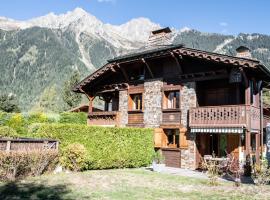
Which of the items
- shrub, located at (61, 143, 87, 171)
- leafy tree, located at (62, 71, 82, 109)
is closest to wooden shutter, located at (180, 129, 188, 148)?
shrub, located at (61, 143, 87, 171)

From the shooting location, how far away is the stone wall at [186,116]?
21062 millimetres

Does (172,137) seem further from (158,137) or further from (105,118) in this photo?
(105,118)

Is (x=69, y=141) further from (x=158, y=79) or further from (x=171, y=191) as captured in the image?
(x=158, y=79)

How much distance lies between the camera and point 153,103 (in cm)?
2375

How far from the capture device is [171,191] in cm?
1249

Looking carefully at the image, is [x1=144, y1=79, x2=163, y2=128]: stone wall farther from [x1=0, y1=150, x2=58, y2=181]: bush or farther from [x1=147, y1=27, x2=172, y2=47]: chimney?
[x1=0, y1=150, x2=58, y2=181]: bush

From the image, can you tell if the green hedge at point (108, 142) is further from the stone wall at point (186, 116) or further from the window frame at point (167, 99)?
the stone wall at point (186, 116)

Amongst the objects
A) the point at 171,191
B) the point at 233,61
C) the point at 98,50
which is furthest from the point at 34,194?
the point at 98,50

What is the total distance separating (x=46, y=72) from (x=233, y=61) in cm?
10836

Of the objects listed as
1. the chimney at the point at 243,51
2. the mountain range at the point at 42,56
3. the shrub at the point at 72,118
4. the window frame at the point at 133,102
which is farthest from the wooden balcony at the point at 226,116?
the mountain range at the point at 42,56

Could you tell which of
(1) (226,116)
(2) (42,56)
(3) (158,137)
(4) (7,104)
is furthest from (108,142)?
(2) (42,56)

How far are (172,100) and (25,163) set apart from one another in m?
12.1

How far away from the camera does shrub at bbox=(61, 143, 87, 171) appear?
16359mm

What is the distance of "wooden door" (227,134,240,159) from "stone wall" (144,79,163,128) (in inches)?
198
